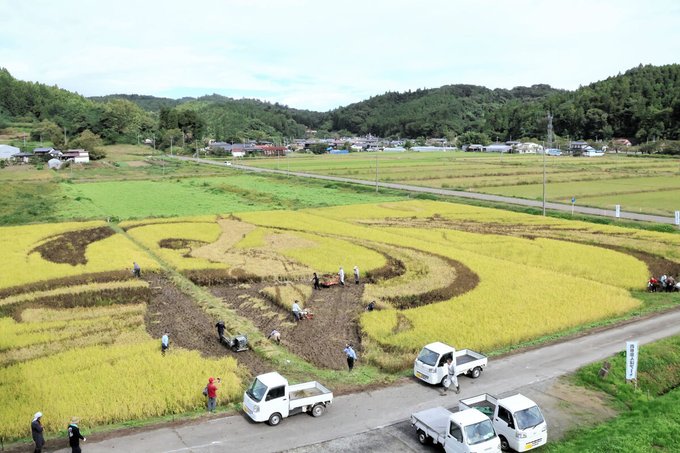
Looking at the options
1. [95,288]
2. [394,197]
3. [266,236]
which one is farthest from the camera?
[394,197]

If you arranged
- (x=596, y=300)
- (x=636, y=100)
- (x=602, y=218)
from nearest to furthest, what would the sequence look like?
(x=596, y=300)
(x=602, y=218)
(x=636, y=100)

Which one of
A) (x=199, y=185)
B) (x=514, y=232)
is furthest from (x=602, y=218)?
(x=199, y=185)

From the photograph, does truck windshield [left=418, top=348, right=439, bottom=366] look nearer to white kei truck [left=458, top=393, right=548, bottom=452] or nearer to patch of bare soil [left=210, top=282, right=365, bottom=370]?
white kei truck [left=458, top=393, right=548, bottom=452]

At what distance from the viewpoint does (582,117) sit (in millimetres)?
190750

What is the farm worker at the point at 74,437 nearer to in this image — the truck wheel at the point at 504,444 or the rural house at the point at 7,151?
the truck wheel at the point at 504,444

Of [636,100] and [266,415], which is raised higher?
[636,100]

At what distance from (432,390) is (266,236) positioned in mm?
28713

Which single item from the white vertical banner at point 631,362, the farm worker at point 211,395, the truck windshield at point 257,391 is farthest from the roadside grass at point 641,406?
the farm worker at point 211,395

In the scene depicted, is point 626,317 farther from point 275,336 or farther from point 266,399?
point 266,399

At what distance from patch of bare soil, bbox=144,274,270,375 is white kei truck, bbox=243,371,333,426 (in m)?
3.22

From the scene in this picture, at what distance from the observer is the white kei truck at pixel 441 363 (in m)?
18.2

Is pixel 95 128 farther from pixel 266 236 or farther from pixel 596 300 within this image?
pixel 596 300

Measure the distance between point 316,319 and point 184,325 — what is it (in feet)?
20.1

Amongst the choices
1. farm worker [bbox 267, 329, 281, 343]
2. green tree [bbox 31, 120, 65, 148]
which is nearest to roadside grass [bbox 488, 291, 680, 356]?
farm worker [bbox 267, 329, 281, 343]
